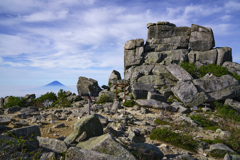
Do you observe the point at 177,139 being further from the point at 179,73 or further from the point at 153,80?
the point at 153,80

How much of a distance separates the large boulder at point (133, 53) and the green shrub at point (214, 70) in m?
11.8

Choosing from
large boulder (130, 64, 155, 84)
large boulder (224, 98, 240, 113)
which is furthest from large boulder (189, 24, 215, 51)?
large boulder (224, 98, 240, 113)

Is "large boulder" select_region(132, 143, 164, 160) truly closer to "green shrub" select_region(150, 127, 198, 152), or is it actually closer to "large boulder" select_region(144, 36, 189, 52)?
"green shrub" select_region(150, 127, 198, 152)

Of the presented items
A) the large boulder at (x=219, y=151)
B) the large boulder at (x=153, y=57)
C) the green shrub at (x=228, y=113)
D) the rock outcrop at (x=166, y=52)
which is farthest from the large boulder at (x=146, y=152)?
the large boulder at (x=153, y=57)

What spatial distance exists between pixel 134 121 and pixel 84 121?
6.60m

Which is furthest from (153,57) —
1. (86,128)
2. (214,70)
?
(86,128)

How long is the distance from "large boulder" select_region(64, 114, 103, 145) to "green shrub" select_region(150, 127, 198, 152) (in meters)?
3.81

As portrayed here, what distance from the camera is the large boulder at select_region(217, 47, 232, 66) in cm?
2955

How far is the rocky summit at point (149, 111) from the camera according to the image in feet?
18.9

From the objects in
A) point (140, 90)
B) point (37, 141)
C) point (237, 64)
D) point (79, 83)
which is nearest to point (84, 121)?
point (37, 141)

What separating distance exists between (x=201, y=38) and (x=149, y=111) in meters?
23.0

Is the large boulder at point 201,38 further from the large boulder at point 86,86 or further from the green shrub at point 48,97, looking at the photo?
the green shrub at point 48,97

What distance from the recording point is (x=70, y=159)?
464cm

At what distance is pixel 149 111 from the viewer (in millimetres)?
17266
